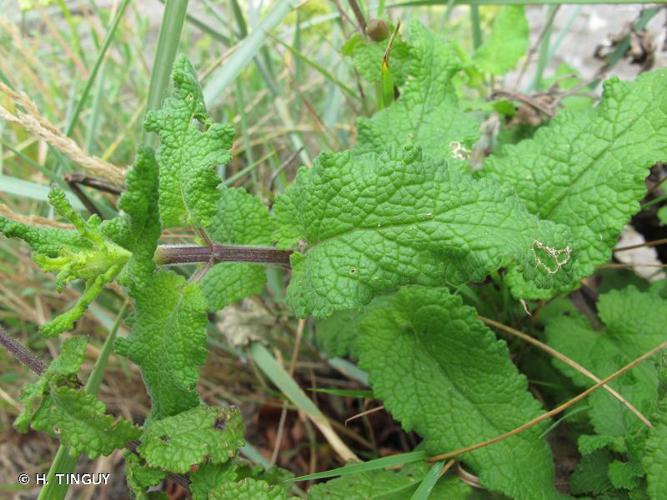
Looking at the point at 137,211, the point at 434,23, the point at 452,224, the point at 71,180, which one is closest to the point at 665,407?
the point at 452,224

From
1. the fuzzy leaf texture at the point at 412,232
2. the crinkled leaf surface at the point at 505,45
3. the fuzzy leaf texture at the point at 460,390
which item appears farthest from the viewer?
the crinkled leaf surface at the point at 505,45

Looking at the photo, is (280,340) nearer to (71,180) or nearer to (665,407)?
(71,180)

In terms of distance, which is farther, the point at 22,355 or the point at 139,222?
the point at 22,355

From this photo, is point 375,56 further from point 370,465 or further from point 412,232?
point 370,465

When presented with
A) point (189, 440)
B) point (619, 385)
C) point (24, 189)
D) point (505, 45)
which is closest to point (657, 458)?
point (619, 385)

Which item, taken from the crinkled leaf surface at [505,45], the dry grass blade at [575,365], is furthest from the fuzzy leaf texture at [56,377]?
the crinkled leaf surface at [505,45]

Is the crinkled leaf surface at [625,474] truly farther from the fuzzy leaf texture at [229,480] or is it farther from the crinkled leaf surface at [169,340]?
the crinkled leaf surface at [169,340]
